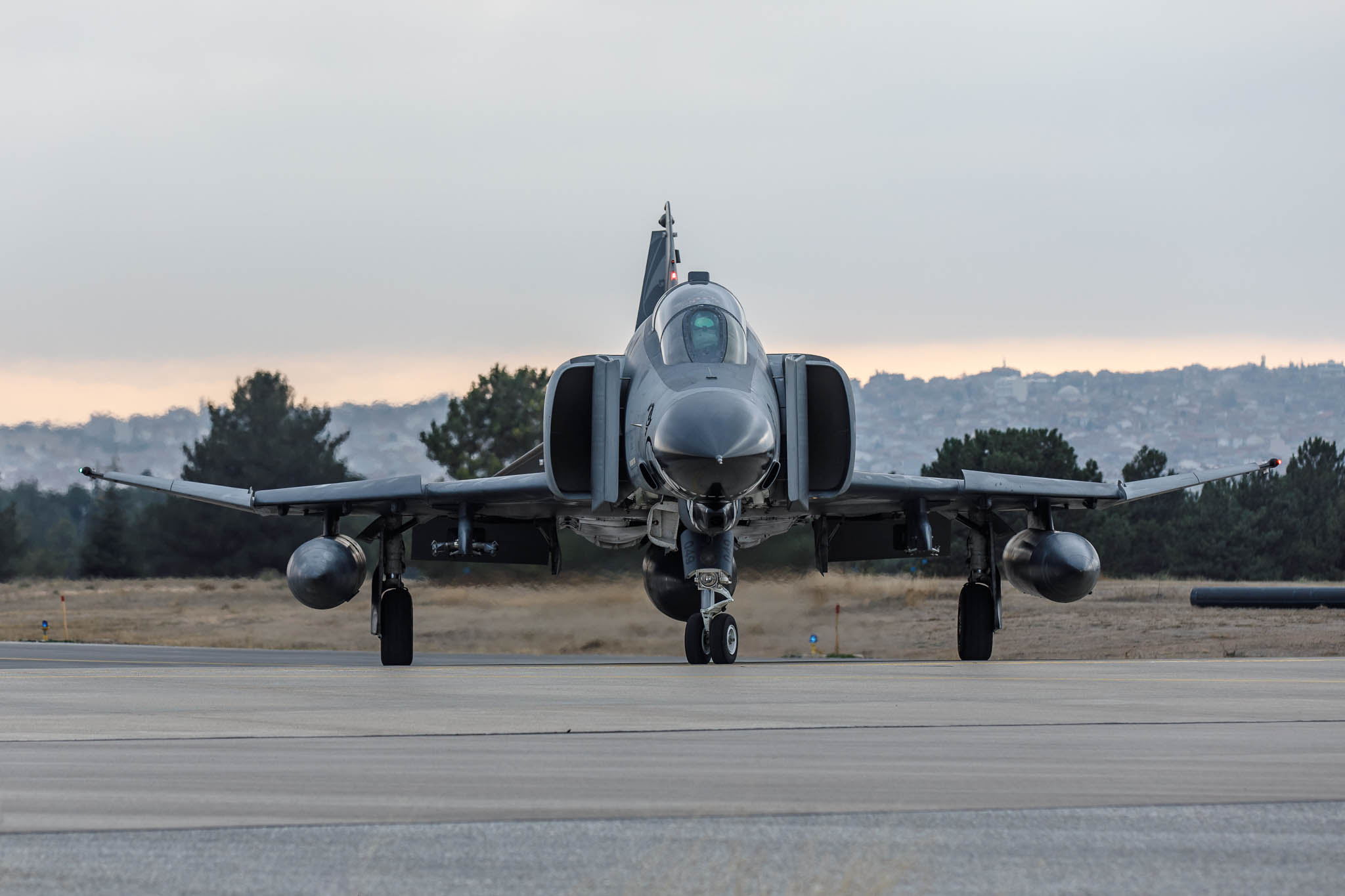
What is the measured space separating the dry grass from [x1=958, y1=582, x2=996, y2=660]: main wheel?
18.5 feet

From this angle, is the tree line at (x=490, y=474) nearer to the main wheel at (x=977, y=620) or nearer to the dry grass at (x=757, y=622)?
the dry grass at (x=757, y=622)

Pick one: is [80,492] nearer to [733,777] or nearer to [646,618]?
[646,618]

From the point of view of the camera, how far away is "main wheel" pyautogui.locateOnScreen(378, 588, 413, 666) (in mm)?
17375

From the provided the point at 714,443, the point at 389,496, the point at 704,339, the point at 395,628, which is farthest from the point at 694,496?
the point at 395,628

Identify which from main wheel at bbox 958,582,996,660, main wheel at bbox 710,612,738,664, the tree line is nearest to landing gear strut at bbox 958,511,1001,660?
main wheel at bbox 958,582,996,660

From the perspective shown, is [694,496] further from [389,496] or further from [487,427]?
[487,427]

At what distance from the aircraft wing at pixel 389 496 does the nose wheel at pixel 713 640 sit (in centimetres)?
288

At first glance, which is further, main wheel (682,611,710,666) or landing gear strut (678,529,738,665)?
main wheel (682,611,710,666)

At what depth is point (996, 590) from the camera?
18.5m

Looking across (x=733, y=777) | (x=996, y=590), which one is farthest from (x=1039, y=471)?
(x=733, y=777)

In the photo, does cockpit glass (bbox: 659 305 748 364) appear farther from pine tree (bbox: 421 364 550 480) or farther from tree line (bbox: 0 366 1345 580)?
pine tree (bbox: 421 364 550 480)

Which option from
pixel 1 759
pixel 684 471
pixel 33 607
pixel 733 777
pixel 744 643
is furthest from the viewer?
pixel 33 607

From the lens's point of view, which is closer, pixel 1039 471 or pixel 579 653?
pixel 579 653

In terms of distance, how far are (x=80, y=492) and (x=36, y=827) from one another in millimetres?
98792
